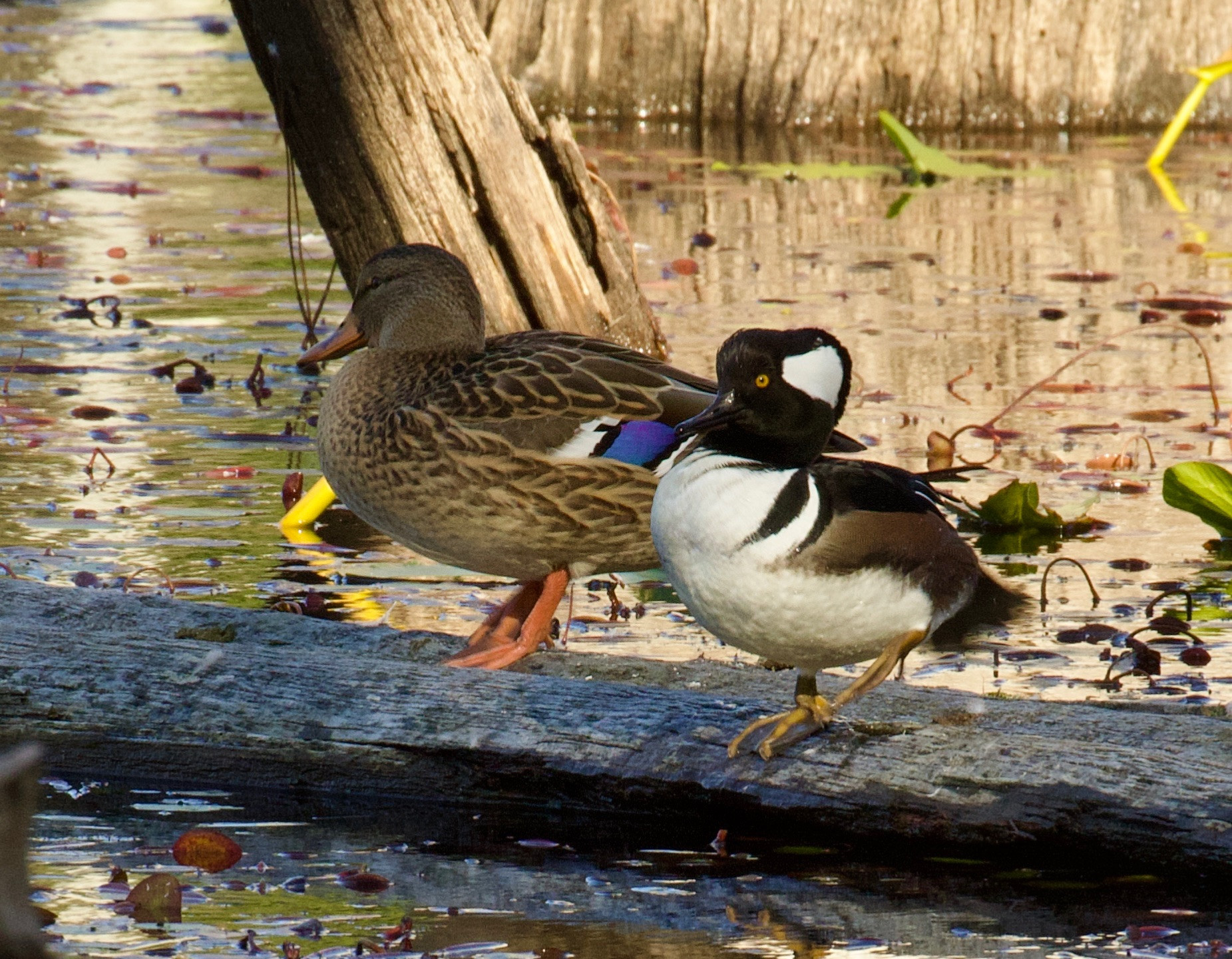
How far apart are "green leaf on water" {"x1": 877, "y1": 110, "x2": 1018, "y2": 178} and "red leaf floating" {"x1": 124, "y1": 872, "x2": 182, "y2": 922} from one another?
31.9 ft

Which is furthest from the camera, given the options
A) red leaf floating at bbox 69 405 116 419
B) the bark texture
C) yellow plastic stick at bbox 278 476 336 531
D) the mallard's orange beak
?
the bark texture

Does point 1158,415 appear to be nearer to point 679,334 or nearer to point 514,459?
point 679,334

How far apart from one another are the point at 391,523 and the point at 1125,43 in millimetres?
10978

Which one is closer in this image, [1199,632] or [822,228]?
[1199,632]

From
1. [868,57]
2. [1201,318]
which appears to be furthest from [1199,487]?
[868,57]

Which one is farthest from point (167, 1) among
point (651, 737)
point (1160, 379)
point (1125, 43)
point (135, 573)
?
point (651, 737)

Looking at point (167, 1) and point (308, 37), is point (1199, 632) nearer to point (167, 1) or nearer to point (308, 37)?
point (308, 37)

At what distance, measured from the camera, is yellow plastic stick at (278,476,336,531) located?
22.8 feet

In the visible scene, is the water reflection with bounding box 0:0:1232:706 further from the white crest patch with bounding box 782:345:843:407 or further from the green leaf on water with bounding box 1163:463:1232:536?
the white crest patch with bounding box 782:345:843:407

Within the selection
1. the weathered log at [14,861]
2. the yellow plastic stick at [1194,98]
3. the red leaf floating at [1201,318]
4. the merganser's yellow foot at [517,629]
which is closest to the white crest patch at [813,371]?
the merganser's yellow foot at [517,629]

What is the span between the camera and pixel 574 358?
5.48 metres

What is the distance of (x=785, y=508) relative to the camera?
12.7 feet

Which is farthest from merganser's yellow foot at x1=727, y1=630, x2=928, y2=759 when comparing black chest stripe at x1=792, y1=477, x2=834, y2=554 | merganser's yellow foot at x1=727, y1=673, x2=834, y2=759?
black chest stripe at x1=792, y1=477, x2=834, y2=554

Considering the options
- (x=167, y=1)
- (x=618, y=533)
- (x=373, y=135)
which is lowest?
(x=618, y=533)
